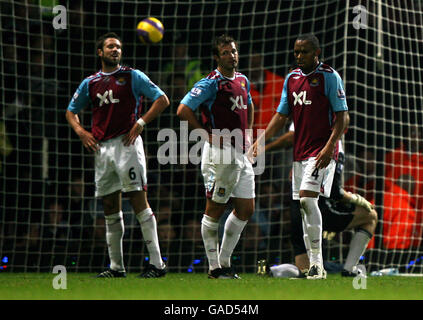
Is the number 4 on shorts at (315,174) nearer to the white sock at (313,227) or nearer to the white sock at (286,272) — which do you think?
the white sock at (313,227)

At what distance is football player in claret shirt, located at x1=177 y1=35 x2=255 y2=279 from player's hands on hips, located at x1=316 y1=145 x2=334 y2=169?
0.56 m

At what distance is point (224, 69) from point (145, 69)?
136 inches

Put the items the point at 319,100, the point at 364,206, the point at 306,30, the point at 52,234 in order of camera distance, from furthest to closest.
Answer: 1. the point at 306,30
2. the point at 52,234
3. the point at 364,206
4. the point at 319,100

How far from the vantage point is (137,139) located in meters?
5.48

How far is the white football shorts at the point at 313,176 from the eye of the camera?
5.04 meters

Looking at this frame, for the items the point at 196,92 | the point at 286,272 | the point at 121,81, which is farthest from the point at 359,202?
the point at 121,81

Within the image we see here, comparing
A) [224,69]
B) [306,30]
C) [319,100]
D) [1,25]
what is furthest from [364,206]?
[1,25]

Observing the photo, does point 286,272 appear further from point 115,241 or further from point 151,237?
point 115,241

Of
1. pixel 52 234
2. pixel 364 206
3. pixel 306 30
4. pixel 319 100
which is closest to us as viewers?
pixel 319 100

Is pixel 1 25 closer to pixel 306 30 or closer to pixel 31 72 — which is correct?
pixel 31 72

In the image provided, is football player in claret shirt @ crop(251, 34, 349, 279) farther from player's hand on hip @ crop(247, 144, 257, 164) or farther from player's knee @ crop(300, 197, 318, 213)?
player's hand on hip @ crop(247, 144, 257, 164)

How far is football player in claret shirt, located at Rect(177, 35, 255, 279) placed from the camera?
5.23 metres

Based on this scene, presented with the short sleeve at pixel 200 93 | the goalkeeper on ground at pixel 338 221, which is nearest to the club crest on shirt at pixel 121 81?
the short sleeve at pixel 200 93

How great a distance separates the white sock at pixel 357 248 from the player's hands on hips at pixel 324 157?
4.12 feet
